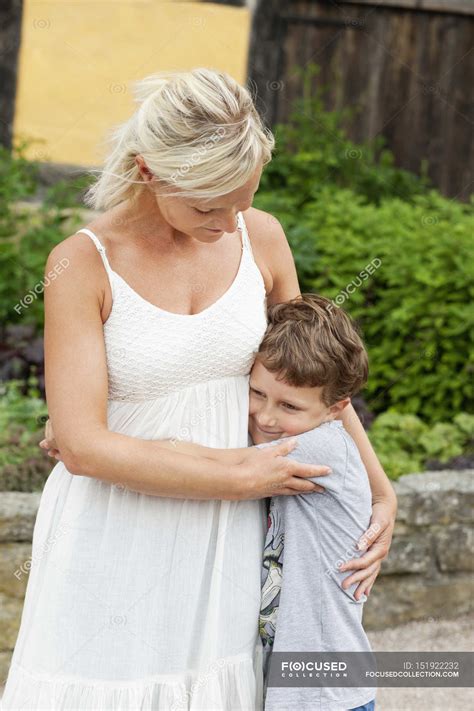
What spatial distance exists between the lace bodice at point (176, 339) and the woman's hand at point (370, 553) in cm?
42

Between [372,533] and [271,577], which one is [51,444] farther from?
[372,533]

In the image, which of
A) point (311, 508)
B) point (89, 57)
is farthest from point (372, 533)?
point (89, 57)

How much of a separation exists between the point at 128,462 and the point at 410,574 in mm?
2473

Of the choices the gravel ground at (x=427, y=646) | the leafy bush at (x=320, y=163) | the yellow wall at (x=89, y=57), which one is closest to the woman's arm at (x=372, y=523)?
the gravel ground at (x=427, y=646)

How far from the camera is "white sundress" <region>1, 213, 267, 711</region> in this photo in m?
1.96

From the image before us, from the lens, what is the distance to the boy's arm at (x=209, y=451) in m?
1.93

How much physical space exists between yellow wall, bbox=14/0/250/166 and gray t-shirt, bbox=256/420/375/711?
16.2 feet

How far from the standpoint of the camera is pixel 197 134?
70.7 inches

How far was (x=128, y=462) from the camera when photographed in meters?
1.84

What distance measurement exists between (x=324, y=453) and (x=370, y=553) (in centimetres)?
24

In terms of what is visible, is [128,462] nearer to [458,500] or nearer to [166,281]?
[166,281]

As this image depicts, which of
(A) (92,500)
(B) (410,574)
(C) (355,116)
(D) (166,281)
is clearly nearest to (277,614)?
(A) (92,500)

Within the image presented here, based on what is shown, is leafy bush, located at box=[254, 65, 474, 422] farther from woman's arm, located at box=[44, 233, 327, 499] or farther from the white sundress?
woman's arm, located at box=[44, 233, 327, 499]

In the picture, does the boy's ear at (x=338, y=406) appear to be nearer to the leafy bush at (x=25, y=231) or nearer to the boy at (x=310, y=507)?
the boy at (x=310, y=507)
